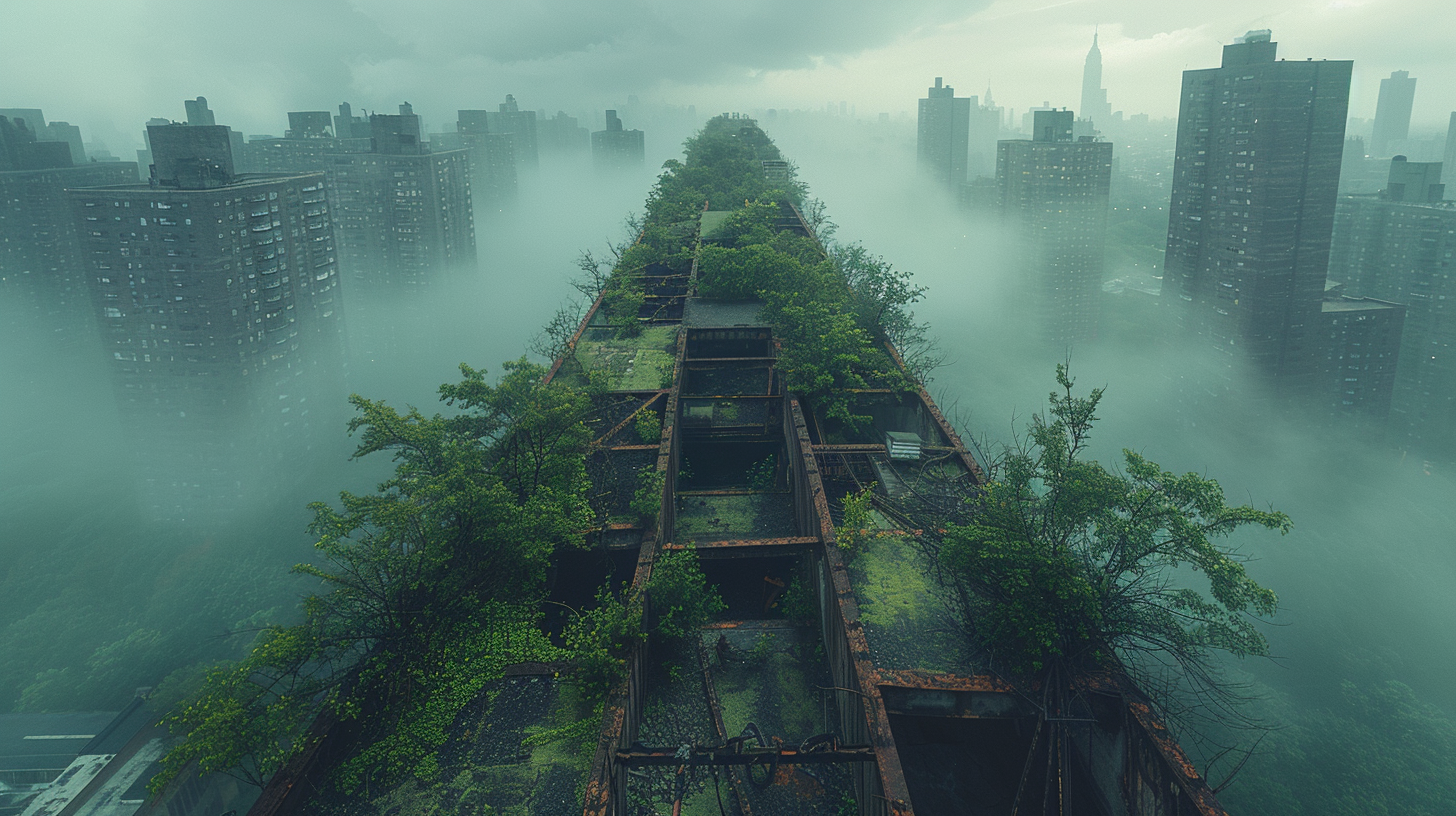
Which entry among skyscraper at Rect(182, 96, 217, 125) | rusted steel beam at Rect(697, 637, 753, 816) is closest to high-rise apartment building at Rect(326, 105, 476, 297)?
skyscraper at Rect(182, 96, 217, 125)

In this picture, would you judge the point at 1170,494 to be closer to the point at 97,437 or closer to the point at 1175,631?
the point at 1175,631

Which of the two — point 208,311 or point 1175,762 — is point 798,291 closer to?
point 1175,762

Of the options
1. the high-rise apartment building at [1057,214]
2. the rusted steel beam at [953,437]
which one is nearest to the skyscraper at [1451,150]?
the high-rise apartment building at [1057,214]

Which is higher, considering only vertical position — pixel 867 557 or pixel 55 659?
pixel 867 557

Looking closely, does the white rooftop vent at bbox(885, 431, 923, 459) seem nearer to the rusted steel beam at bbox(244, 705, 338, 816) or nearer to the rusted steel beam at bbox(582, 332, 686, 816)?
the rusted steel beam at bbox(582, 332, 686, 816)

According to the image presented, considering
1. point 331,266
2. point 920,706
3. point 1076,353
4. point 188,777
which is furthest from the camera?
point 1076,353

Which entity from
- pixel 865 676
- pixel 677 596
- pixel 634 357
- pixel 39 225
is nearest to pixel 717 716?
pixel 677 596

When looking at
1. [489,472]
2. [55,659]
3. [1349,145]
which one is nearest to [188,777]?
[55,659]
